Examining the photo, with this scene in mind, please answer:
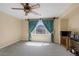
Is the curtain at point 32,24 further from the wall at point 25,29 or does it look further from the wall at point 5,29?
the wall at point 5,29

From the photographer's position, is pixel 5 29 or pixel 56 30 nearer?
pixel 5 29

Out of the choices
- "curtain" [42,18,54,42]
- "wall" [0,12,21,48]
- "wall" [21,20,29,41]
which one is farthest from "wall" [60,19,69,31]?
"wall" [0,12,21,48]

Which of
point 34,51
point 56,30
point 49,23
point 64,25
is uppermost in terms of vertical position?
point 49,23

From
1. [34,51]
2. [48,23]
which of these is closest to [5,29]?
[34,51]

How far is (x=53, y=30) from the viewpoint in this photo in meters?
5.48

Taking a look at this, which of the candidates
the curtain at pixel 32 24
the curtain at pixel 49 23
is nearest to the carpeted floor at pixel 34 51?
the curtain at pixel 49 23

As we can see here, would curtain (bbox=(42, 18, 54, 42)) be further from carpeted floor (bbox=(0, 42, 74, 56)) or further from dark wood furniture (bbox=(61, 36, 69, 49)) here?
carpeted floor (bbox=(0, 42, 74, 56))

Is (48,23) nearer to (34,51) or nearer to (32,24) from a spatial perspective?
(32,24)

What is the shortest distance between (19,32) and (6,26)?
5.06 ft

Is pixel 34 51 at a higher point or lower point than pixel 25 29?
lower

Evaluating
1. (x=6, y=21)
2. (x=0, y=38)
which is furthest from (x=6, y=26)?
(x=0, y=38)

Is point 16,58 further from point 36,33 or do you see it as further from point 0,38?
point 36,33

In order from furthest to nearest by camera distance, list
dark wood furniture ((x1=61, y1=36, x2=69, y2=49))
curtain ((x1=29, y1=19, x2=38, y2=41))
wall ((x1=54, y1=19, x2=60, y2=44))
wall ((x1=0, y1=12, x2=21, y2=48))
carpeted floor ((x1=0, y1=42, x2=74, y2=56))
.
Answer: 1. curtain ((x1=29, y1=19, x2=38, y2=41))
2. wall ((x1=54, y1=19, x2=60, y2=44))
3. dark wood furniture ((x1=61, y1=36, x2=69, y2=49))
4. wall ((x1=0, y1=12, x2=21, y2=48))
5. carpeted floor ((x1=0, y1=42, x2=74, y2=56))

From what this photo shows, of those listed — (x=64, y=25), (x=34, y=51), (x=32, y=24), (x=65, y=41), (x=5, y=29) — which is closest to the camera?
(x=34, y=51)
